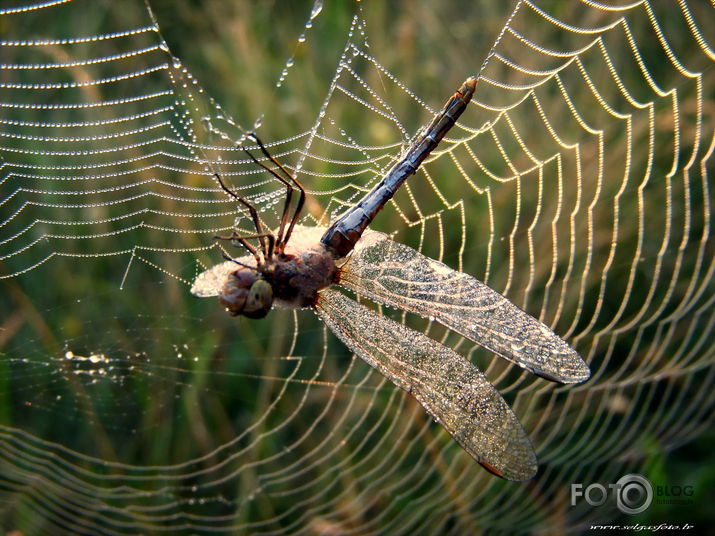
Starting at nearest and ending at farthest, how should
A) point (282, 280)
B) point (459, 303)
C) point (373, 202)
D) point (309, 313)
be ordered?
point (459, 303) < point (282, 280) < point (373, 202) < point (309, 313)

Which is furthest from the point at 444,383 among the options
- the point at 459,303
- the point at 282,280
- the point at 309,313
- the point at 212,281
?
the point at 309,313

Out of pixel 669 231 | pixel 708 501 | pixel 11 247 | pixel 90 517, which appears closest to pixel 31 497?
A: pixel 90 517

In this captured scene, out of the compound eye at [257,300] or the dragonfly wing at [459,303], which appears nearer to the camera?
the dragonfly wing at [459,303]

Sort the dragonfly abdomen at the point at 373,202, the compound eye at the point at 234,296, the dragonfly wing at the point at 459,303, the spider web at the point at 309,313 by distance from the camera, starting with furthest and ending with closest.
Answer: the spider web at the point at 309,313 < the dragonfly abdomen at the point at 373,202 < the compound eye at the point at 234,296 < the dragonfly wing at the point at 459,303

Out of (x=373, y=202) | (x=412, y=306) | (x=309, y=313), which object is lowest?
(x=309, y=313)

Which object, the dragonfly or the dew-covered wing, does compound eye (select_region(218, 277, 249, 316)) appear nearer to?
the dragonfly

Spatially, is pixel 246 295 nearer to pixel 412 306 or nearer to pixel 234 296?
pixel 234 296

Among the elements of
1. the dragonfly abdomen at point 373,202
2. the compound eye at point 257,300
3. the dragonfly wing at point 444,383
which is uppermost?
the dragonfly abdomen at point 373,202

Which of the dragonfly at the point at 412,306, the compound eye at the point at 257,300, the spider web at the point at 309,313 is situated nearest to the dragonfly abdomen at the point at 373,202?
the dragonfly at the point at 412,306

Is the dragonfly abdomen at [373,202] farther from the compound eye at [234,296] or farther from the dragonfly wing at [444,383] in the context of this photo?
the compound eye at [234,296]
